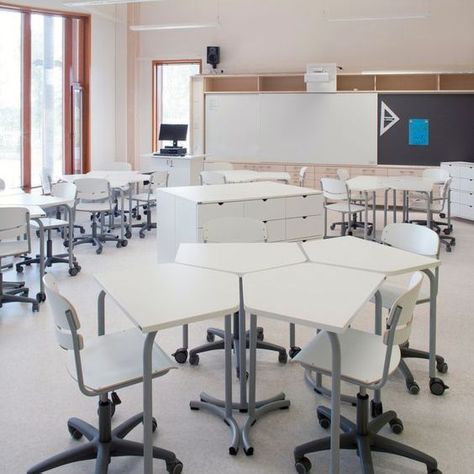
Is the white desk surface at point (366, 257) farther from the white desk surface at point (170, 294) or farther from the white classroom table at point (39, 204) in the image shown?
the white classroom table at point (39, 204)

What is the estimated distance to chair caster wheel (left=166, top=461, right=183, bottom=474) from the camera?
8.18ft

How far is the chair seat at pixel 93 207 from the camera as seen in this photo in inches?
277

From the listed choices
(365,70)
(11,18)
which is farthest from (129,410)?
(365,70)

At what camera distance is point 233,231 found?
3.91 m

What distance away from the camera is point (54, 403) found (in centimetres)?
317

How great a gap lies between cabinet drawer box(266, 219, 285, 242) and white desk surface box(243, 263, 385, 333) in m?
2.00

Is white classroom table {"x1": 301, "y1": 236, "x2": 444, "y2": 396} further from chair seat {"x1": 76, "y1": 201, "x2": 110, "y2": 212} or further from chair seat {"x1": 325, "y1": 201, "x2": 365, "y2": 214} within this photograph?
chair seat {"x1": 76, "y1": 201, "x2": 110, "y2": 212}

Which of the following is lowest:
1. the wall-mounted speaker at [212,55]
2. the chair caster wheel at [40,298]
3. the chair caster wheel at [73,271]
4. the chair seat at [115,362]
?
the chair caster wheel at [40,298]

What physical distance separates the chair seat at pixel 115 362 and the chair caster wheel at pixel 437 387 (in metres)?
1.63

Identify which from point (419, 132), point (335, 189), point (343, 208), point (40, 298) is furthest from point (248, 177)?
point (419, 132)

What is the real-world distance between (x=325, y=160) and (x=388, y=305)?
760cm

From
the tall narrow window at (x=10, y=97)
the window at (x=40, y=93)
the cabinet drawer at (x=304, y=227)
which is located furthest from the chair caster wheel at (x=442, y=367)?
the tall narrow window at (x=10, y=97)

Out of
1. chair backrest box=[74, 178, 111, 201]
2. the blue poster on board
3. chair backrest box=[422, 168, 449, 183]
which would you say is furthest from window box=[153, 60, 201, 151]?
chair backrest box=[422, 168, 449, 183]

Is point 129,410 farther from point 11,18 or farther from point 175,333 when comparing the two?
point 11,18
